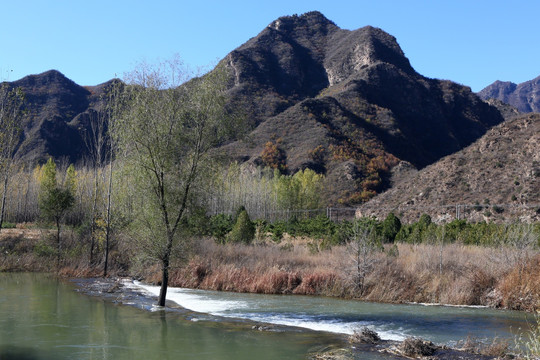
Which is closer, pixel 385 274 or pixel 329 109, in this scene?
pixel 385 274

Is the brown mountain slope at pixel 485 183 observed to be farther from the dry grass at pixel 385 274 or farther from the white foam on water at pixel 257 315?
the white foam on water at pixel 257 315

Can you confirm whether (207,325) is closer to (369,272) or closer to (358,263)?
(358,263)

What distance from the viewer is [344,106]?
105m

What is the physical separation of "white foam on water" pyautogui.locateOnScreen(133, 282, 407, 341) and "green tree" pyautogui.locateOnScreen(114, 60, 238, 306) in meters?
2.59

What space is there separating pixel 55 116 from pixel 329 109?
6856 cm

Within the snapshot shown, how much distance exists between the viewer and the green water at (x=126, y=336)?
1330cm

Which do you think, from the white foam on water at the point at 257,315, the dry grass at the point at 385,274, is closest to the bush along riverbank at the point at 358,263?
the dry grass at the point at 385,274

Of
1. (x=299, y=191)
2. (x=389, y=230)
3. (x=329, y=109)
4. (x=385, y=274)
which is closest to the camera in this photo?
(x=385, y=274)

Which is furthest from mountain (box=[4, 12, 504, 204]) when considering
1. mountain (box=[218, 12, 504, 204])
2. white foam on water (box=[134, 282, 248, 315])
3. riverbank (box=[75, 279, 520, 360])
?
riverbank (box=[75, 279, 520, 360])

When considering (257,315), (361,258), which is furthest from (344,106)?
(257,315)

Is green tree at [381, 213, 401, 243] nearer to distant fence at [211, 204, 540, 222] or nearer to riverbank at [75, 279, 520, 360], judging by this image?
distant fence at [211, 204, 540, 222]

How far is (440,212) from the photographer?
50656 millimetres

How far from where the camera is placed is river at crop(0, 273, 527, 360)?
13.7 meters

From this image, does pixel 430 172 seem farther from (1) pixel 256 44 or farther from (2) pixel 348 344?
(1) pixel 256 44
